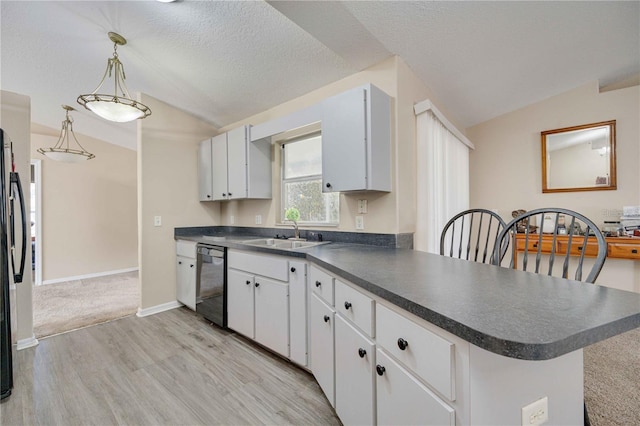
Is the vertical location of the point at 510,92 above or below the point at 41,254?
above

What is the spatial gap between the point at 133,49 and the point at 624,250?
5.00 meters

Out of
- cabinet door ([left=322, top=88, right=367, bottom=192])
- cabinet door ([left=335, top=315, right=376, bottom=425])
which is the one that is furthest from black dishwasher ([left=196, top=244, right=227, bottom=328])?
cabinet door ([left=335, top=315, right=376, bottom=425])

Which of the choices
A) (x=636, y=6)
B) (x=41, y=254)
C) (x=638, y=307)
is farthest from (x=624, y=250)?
(x=41, y=254)

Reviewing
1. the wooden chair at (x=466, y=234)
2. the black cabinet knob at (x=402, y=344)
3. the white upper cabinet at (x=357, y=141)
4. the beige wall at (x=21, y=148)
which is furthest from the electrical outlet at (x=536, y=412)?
the beige wall at (x=21, y=148)

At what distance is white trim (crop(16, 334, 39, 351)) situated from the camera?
7.84 ft

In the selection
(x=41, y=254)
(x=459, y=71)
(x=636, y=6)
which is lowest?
(x=41, y=254)

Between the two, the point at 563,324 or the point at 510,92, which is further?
the point at 510,92

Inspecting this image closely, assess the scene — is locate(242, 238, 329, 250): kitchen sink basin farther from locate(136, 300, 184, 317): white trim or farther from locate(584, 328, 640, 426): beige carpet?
locate(584, 328, 640, 426): beige carpet

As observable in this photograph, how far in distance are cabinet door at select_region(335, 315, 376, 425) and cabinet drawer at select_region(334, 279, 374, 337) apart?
0.04 metres

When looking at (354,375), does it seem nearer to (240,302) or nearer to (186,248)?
(240,302)

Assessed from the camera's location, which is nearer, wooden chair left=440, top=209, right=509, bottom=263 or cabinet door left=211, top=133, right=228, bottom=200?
wooden chair left=440, top=209, right=509, bottom=263

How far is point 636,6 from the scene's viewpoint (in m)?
1.86

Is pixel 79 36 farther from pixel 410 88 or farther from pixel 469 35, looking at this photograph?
pixel 469 35

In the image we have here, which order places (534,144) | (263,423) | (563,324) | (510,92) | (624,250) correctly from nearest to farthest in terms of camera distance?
1. (563,324)
2. (263,423)
3. (624,250)
4. (510,92)
5. (534,144)
